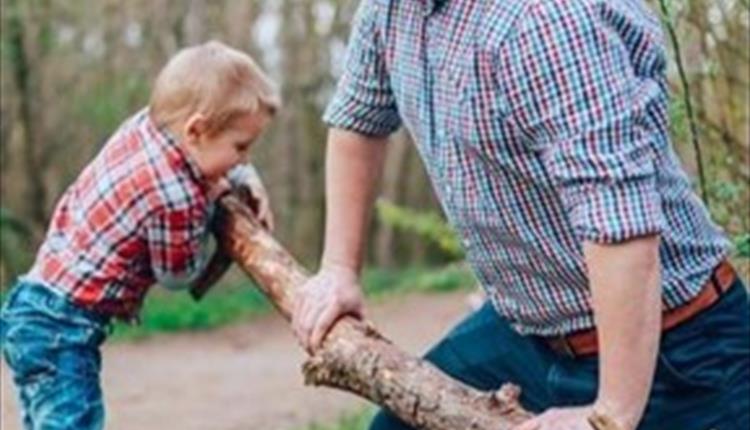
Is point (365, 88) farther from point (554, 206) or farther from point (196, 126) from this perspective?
point (196, 126)

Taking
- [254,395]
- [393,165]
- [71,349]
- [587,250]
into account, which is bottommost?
[393,165]

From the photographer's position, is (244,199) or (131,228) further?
(244,199)

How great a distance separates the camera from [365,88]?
3.50 m

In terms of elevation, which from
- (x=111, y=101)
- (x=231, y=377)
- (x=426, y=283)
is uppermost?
(x=231, y=377)

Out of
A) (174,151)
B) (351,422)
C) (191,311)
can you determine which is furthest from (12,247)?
(174,151)

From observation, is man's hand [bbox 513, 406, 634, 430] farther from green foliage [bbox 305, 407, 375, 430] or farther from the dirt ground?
the dirt ground

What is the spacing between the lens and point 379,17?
3.29 m

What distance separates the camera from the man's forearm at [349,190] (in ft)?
11.8

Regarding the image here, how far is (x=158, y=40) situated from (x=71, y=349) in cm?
795

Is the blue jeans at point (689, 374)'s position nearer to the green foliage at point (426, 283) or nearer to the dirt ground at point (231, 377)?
the dirt ground at point (231, 377)

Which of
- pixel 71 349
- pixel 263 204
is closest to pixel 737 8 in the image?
pixel 263 204

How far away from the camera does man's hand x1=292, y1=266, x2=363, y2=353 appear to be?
3.54 m

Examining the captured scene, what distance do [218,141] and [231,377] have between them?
4.08 meters

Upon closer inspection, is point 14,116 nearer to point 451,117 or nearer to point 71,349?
point 71,349
